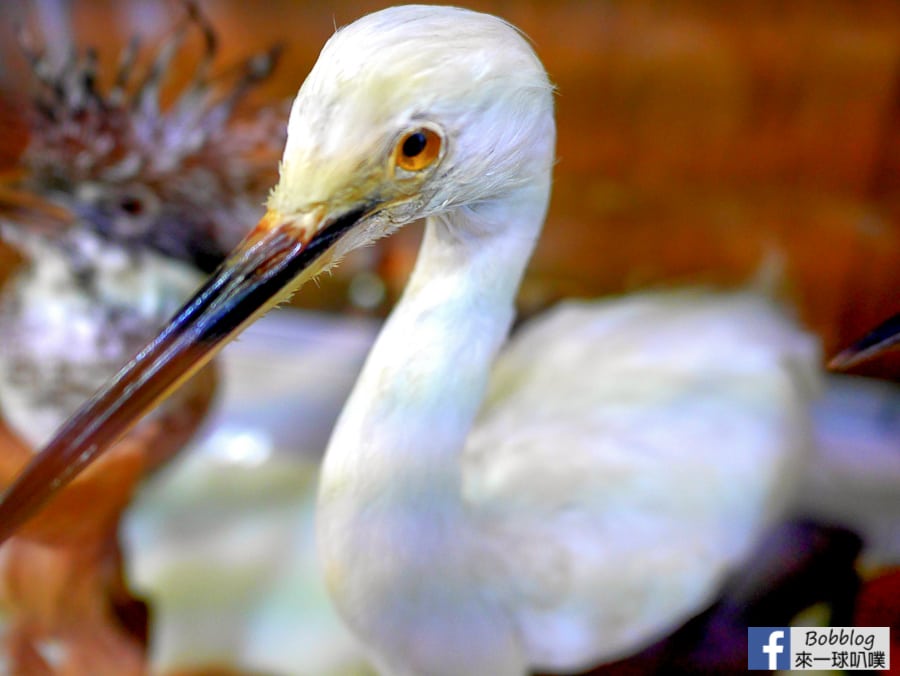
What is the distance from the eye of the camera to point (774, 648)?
47 centimetres

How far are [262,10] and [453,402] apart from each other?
481mm

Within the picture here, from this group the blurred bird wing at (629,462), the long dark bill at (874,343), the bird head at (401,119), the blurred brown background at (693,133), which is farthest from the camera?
the blurred brown background at (693,133)

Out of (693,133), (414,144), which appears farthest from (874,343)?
(693,133)

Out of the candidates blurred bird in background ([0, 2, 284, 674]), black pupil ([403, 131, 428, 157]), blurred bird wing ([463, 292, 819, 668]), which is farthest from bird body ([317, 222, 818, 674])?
blurred bird in background ([0, 2, 284, 674])

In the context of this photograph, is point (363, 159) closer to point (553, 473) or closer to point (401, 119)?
point (401, 119)

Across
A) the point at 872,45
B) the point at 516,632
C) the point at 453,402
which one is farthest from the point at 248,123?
the point at 872,45

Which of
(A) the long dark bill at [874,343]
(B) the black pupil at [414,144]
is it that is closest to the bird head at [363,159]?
(B) the black pupil at [414,144]

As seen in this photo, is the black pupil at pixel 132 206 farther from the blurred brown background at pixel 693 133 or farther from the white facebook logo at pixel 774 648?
the white facebook logo at pixel 774 648

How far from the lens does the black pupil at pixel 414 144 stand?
34cm

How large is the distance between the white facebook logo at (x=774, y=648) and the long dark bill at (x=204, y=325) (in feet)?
1.14

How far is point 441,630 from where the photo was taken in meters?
0.49

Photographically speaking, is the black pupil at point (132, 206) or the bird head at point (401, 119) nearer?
the bird head at point (401, 119)

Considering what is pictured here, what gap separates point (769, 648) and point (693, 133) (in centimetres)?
58

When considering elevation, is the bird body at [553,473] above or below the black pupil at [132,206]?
below
